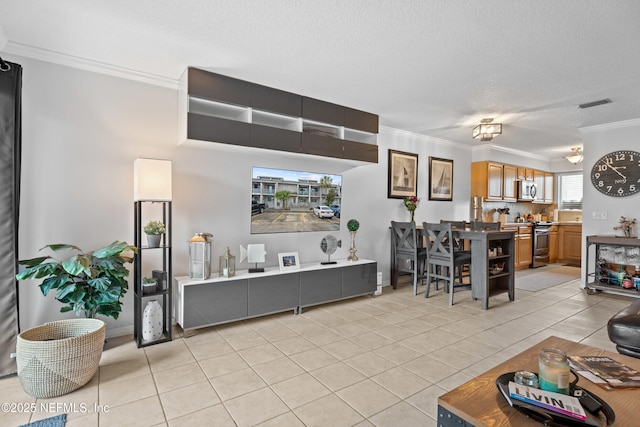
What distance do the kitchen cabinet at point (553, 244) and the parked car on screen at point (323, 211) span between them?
6.05 m

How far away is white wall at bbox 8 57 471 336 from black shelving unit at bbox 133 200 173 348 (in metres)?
0.13

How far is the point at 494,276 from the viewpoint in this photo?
167 inches

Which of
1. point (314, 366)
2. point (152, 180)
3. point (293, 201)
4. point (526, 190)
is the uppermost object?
point (526, 190)

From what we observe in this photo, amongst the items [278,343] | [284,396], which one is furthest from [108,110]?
[284,396]

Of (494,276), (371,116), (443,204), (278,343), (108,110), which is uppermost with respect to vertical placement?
(371,116)

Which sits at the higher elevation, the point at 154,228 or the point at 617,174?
the point at 617,174

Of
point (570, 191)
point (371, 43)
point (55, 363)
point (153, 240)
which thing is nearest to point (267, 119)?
point (371, 43)

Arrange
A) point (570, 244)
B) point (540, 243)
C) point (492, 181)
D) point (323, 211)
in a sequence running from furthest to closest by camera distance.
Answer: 1. point (570, 244)
2. point (540, 243)
3. point (492, 181)
4. point (323, 211)

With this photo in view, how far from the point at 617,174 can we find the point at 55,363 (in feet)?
22.8

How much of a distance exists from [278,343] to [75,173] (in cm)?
236

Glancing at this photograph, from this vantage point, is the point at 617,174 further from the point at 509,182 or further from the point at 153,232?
the point at 153,232

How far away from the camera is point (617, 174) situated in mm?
4926

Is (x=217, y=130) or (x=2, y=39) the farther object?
(x=217, y=130)

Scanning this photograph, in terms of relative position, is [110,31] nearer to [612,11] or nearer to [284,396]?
[284,396]
